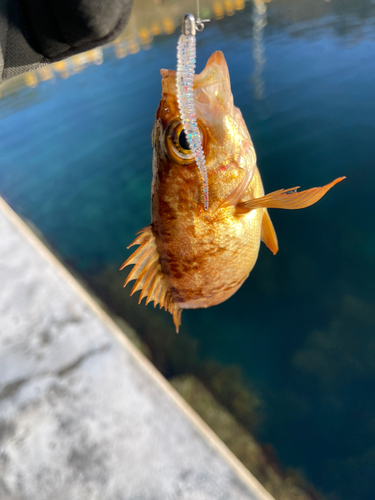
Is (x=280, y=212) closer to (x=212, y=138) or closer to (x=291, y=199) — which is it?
(x=291, y=199)

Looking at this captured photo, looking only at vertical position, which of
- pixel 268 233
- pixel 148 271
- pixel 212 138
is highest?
pixel 212 138

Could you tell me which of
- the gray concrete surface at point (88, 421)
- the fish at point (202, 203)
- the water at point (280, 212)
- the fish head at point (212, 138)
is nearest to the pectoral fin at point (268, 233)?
the fish at point (202, 203)

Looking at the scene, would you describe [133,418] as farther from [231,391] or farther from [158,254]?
[231,391]

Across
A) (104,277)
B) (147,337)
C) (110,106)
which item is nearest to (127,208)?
(104,277)

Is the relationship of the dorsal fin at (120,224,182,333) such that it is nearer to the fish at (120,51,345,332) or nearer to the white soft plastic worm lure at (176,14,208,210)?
the fish at (120,51,345,332)

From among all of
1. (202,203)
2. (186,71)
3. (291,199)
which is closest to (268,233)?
(291,199)

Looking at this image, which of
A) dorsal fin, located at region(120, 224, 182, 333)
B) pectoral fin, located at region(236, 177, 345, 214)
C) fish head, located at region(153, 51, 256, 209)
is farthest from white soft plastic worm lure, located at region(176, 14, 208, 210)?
dorsal fin, located at region(120, 224, 182, 333)

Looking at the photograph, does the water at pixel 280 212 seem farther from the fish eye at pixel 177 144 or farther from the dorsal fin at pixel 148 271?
the fish eye at pixel 177 144
